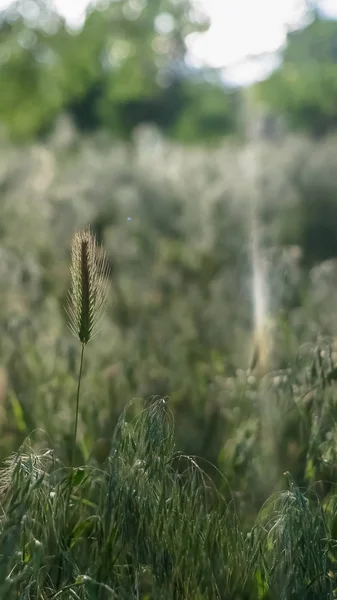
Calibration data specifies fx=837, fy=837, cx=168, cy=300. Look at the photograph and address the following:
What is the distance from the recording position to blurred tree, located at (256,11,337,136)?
13.3 meters

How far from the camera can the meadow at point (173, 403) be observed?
5.22ft

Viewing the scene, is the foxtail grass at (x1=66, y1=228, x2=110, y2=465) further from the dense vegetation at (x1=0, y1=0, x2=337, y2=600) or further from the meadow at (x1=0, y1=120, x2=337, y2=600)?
the meadow at (x1=0, y1=120, x2=337, y2=600)

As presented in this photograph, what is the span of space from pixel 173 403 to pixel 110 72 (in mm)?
12877

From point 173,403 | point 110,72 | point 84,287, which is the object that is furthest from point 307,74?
point 84,287

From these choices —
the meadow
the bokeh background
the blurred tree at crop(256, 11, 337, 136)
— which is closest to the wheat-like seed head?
the meadow

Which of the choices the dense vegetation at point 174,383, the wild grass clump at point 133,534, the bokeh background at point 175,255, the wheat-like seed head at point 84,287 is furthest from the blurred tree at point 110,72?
the wild grass clump at point 133,534

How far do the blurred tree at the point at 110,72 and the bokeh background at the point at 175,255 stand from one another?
0.12 ft

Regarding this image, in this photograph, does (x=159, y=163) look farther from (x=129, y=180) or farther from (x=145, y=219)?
(x=145, y=219)

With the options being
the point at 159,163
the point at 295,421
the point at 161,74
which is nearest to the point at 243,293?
the point at 295,421

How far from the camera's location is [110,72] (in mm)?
15086

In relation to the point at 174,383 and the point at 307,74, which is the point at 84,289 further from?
the point at 307,74

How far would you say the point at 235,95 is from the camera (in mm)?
17031

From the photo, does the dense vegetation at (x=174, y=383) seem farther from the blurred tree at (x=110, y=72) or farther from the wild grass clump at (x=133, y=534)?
the blurred tree at (x=110, y=72)

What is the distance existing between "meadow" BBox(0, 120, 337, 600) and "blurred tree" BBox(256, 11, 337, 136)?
6874 millimetres
